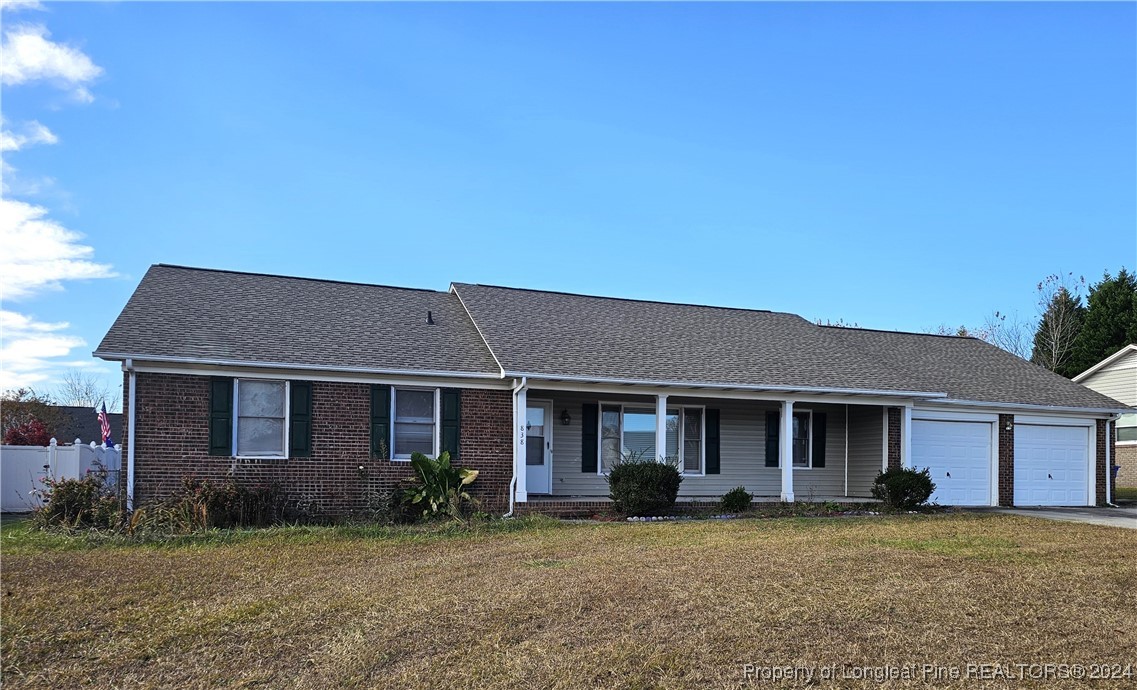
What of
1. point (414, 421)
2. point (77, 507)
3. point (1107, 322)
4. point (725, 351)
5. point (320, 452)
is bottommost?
point (77, 507)

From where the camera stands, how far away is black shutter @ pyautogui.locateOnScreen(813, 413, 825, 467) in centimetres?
2044

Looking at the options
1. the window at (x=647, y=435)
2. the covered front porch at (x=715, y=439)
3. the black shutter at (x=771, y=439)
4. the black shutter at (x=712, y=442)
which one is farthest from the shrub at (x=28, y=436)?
the black shutter at (x=771, y=439)

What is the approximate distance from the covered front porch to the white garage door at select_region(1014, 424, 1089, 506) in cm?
354

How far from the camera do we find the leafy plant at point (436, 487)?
15.1m

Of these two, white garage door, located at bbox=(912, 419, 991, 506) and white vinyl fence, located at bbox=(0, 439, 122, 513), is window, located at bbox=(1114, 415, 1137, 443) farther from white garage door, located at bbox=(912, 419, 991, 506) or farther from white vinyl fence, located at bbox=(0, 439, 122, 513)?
white vinyl fence, located at bbox=(0, 439, 122, 513)

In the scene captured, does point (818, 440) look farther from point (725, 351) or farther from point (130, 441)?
point (130, 441)

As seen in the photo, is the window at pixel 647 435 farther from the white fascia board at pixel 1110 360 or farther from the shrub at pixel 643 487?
the white fascia board at pixel 1110 360

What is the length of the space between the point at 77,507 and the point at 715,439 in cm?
1184

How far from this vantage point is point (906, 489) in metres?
17.5

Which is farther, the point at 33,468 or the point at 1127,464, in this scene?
the point at 1127,464

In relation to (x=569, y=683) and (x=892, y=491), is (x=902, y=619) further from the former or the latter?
(x=892, y=491)

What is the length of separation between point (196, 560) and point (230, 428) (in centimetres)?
427

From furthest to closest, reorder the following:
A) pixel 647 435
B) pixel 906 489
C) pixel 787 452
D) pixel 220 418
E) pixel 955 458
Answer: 1. pixel 955 458
2. pixel 647 435
3. pixel 787 452
4. pixel 906 489
5. pixel 220 418

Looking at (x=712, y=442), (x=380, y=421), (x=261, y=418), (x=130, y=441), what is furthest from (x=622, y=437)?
(x=130, y=441)
